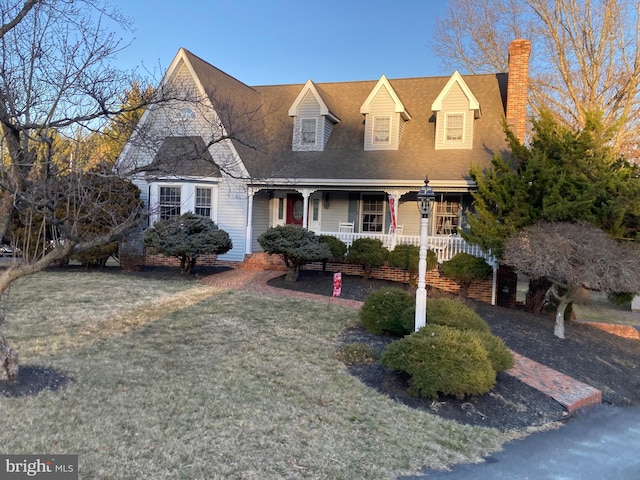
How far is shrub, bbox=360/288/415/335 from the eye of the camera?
26.7ft

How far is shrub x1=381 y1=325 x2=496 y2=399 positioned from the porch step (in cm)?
115

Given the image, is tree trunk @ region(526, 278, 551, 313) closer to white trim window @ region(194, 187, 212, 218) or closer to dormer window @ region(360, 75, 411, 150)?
dormer window @ region(360, 75, 411, 150)

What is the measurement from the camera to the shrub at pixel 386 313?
26.7 feet

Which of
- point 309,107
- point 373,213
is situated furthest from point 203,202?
point 373,213

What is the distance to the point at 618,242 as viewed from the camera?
32.9ft

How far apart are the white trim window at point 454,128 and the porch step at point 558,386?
31.6ft

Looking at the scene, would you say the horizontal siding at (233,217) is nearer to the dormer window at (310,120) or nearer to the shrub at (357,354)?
the dormer window at (310,120)

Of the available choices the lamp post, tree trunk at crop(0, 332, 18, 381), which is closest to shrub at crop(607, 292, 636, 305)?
the lamp post

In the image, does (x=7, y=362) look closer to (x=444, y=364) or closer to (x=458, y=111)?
(x=444, y=364)

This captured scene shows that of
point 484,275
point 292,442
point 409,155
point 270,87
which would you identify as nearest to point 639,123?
point 409,155

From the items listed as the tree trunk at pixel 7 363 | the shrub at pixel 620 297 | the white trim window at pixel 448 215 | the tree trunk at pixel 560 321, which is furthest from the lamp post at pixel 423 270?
the white trim window at pixel 448 215

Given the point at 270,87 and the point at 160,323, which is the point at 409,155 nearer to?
the point at 270,87

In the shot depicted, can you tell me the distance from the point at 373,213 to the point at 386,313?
8633mm

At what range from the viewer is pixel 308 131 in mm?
17047
